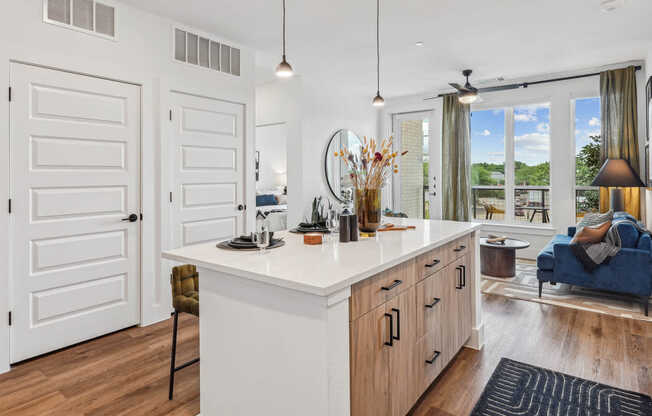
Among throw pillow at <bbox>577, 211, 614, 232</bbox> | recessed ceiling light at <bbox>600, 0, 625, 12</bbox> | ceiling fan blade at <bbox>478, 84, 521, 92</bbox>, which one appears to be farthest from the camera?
ceiling fan blade at <bbox>478, 84, 521, 92</bbox>

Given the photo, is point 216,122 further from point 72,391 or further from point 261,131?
point 72,391

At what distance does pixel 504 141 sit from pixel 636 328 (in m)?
3.49

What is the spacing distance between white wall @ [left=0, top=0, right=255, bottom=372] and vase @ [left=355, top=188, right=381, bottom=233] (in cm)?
194

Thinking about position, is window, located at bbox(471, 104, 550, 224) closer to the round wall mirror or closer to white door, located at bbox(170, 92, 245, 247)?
the round wall mirror

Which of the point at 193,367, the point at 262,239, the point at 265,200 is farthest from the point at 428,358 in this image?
the point at 265,200

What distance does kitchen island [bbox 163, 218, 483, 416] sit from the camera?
4.22 ft

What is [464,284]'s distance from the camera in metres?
2.42

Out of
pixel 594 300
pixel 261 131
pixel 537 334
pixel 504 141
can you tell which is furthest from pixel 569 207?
A: pixel 261 131

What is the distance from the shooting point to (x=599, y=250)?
339cm

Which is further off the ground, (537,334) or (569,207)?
(569,207)

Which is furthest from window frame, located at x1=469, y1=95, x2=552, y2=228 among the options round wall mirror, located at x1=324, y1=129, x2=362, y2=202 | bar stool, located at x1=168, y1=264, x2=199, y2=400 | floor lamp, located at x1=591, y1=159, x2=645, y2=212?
bar stool, located at x1=168, y1=264, x2=199, y2=400

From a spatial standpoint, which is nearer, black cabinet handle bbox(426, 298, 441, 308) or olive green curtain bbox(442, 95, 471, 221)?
black cabinet handle bbox(426, 298, 441, 308)

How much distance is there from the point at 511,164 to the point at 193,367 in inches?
208

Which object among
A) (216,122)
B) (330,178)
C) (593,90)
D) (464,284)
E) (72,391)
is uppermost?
(593,90)
